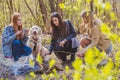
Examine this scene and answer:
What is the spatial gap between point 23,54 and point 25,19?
27.6 feet

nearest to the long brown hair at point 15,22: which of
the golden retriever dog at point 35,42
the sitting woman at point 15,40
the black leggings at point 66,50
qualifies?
the sitting woman at point 15,40

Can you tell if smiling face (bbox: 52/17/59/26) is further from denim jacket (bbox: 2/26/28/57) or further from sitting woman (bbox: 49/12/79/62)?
denim jacket (bbox: 2/26/28/57)

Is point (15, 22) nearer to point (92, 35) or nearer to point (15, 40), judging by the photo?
point (15, 40)

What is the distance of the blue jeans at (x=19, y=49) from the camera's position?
6.76 m

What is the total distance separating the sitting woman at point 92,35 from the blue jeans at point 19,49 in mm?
970

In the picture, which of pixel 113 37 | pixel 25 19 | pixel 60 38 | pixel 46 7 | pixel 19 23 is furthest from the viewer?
pixel 25 19

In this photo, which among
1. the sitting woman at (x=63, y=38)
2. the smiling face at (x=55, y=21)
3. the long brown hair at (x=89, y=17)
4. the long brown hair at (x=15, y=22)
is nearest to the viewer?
the long brown hair at (x=89, y=17)

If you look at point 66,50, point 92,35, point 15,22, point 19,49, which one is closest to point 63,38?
point 66,50

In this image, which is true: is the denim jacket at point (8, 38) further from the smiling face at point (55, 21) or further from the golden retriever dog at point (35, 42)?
the smiling face at point (55, 21)

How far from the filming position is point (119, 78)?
5934 millimetres

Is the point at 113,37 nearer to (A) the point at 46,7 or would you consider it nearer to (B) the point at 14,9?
(A) the point at 46,7

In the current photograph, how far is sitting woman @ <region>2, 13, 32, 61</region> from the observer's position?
668 centimetres

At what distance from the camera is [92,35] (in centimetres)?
661

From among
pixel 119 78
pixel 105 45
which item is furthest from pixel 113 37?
pixel 105 45
